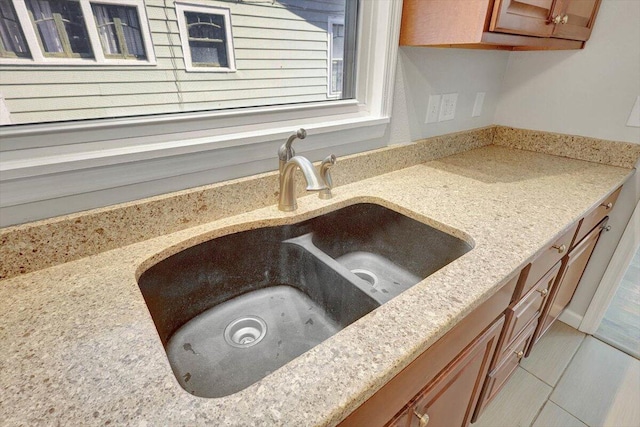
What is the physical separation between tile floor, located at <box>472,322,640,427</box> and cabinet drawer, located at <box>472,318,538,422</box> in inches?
8.7

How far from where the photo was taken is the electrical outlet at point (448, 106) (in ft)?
4.42

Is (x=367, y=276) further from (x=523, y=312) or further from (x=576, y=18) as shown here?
(x=576, y=18)

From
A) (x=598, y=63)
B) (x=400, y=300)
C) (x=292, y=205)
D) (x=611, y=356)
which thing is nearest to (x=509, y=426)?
(x=611, y=356)

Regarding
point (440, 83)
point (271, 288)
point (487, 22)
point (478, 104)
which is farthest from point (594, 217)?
point (271, 288)

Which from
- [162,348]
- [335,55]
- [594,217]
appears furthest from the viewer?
[594,217]

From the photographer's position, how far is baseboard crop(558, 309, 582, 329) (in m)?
1.70

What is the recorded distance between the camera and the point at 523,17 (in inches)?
35.7

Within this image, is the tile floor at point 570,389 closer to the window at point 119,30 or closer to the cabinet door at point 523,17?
the cabinet door at point 523,17

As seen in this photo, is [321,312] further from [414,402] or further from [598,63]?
[598,63]

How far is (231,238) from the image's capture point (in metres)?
0.83

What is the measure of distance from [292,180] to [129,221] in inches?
16.3

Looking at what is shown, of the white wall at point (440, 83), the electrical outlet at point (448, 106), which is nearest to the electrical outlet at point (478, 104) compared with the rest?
the white wall at point (440, 83)

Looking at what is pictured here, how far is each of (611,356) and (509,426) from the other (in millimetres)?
789

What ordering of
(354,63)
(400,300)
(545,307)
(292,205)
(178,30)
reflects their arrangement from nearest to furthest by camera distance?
1. (400,300)
2. (178,30)
3. (292,205)
4. (354,63)
5. (545,307)
